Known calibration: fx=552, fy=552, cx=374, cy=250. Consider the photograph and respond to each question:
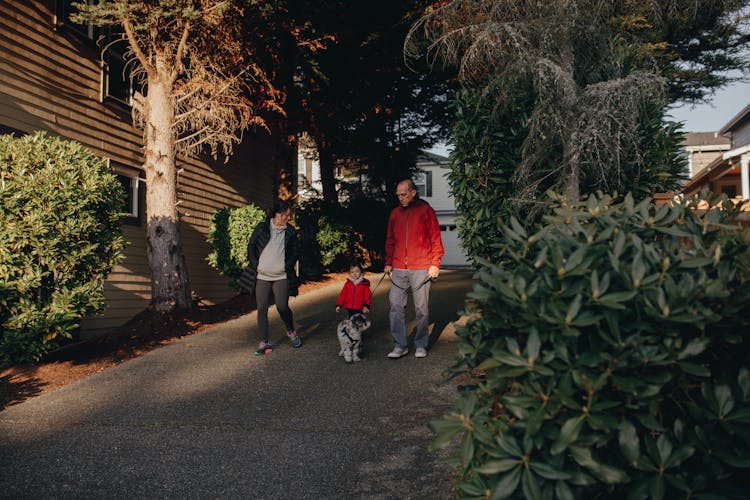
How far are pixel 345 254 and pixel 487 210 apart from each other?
401 inches

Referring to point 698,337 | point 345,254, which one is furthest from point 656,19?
point 345,254

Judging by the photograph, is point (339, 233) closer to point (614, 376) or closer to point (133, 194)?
point (133, 194)

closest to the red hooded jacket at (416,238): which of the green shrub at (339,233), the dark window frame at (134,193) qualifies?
the dark window frame at (134,193)

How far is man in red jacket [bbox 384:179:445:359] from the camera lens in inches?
265

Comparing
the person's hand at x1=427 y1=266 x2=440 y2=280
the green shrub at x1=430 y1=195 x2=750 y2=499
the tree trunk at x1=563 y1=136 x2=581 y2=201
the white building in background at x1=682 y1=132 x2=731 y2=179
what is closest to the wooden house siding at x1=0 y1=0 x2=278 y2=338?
the person's hand at x1=427 y1=266 x2=440 y2=280

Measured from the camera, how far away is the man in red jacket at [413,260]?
6.74 metres

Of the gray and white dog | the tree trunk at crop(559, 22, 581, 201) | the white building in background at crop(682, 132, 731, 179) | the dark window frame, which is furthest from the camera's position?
the white building in background at crop(682, 132, 731, 179)

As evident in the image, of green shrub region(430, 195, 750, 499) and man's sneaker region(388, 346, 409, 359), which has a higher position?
green shrub region(430, 195, 750, 499)

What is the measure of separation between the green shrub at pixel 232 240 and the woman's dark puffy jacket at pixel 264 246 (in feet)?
15.9

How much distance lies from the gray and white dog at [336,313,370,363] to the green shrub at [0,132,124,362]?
3.02 metres

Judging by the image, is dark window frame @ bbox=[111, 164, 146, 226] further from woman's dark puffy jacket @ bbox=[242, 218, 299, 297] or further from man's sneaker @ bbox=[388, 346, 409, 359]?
man's sneaker @ bbox=[388, 346, 409, 359]

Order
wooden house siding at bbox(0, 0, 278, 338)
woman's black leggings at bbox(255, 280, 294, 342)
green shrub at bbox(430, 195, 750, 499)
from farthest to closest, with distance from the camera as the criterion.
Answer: wooden house siding at bbox(0, 0, 278, 338) → woman's black leggings at bbox(255, 280, 294, 342) → green shrub at bbox(430, 195, 750, 499)

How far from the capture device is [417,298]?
6805 millimetres

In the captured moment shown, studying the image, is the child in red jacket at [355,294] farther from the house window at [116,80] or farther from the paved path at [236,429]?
the house window at [116,80]
